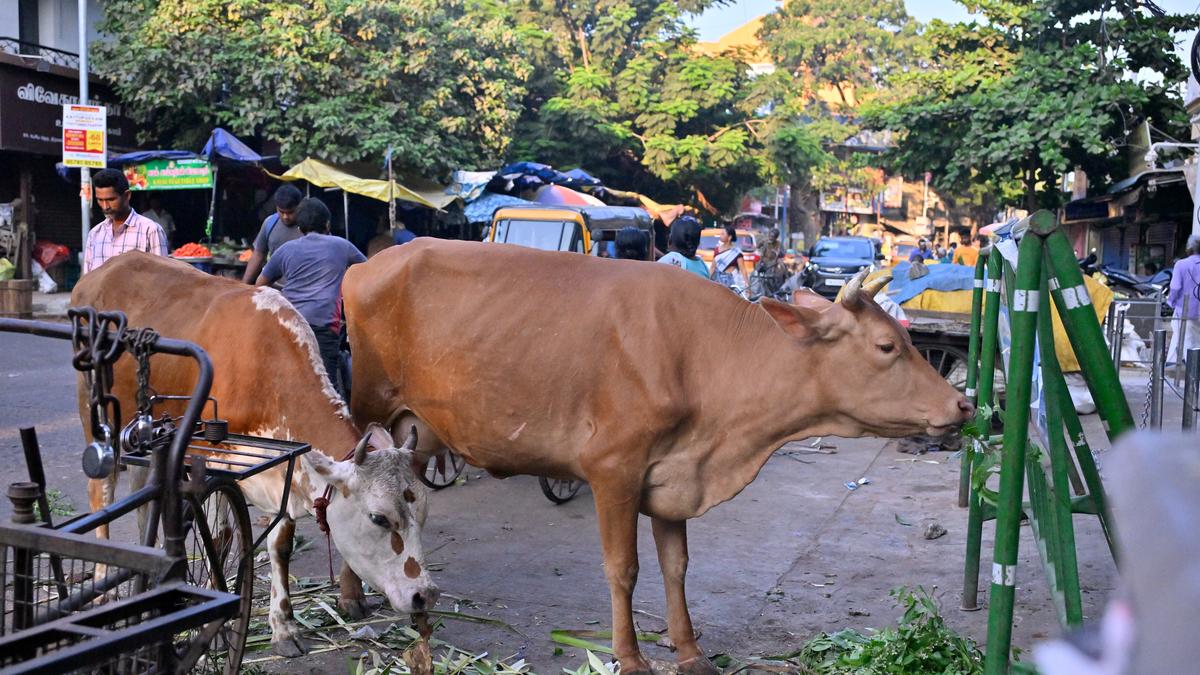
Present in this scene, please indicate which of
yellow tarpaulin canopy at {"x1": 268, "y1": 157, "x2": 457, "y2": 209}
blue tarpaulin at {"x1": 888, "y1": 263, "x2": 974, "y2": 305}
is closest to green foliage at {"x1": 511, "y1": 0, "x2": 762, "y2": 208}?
Answer: yellow tarpaulin canopy at {"x1": 268, "y1": 157, "x2": 457, "y2": 209}

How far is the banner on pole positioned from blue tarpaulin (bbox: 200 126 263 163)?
6.84ft

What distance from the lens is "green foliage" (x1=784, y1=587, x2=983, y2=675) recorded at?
417cm

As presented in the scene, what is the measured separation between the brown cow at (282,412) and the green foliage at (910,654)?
166 cm

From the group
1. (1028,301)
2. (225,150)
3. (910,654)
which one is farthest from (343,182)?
(1028,301)

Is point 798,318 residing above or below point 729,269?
below

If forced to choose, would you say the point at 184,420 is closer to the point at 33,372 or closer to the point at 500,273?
the point at 500,273

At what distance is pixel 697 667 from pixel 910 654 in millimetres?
818

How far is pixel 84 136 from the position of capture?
1493 cm

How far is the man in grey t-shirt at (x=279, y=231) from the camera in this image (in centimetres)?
749

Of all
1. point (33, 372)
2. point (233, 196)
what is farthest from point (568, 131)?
point (33, 372)

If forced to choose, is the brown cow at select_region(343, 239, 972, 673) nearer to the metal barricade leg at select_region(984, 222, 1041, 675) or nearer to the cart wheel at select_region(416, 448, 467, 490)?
the metal barricade leg at select_region(984, 222, 1041, 675)

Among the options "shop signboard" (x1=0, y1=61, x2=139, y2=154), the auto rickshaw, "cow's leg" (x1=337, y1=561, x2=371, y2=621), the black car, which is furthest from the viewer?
the black car

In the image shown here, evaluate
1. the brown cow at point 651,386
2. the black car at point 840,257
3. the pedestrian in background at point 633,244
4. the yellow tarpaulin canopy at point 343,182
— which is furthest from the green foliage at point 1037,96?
the brown cow at point 651,386

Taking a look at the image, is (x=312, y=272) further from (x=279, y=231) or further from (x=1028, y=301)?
(x=1028, y=301)
